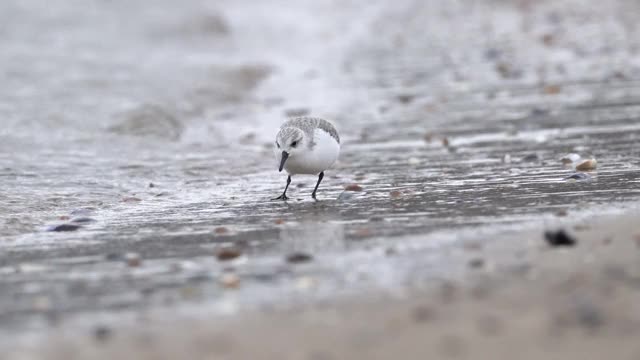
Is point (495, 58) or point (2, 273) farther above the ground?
point (495, 58)

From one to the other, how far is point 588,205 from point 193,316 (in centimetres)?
277

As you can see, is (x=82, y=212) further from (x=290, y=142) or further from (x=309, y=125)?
(x=309, y=125)

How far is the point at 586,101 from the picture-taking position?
11.9 meters

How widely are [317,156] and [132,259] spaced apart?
2.49 meters

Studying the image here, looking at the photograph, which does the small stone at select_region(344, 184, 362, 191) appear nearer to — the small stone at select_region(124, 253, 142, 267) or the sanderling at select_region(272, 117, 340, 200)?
the sanderling at select_region(272, 117, 340, 200)

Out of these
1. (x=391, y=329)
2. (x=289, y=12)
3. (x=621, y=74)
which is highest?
(x=289, y=12)

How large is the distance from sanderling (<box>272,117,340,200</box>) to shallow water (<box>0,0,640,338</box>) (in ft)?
1.02

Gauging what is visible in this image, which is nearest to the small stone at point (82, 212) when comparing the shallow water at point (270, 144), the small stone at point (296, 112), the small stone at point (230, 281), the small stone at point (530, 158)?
the shallow water at point (270, 144)

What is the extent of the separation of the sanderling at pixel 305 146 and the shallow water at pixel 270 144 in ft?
1.02

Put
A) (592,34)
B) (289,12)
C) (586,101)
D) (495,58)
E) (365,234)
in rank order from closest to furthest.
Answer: (365,234) → (586,101) → (495,58) → (592,34) → (289,12)

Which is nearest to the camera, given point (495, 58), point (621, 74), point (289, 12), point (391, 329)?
point (391, 329)

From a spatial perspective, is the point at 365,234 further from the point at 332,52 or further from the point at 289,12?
the point at 289,12

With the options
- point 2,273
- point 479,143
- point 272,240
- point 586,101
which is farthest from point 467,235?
point 586,101

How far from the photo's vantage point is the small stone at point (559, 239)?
5.24m
